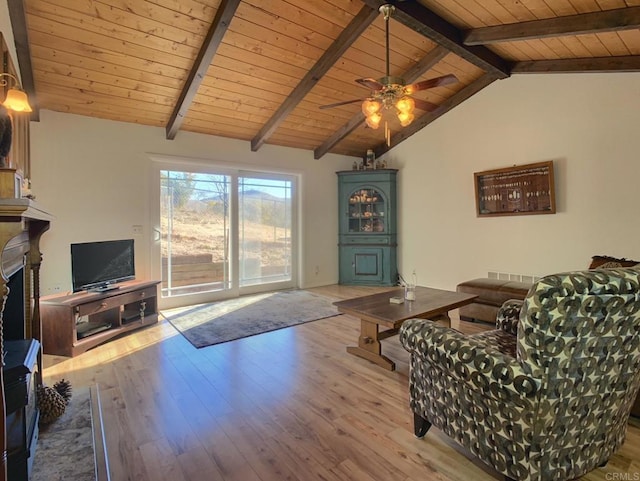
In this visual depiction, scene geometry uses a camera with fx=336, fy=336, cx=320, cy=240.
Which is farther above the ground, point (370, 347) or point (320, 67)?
point (320, 67)

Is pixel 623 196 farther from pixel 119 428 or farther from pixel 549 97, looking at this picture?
pixel 119 428

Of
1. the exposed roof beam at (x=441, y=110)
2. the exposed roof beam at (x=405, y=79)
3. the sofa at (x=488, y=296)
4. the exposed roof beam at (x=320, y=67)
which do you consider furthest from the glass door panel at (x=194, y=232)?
the sofa at (x=488, y=296)

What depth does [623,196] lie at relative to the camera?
3.68 m

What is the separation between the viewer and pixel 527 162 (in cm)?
445

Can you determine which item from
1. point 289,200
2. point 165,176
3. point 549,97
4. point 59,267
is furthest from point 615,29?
point 59,267

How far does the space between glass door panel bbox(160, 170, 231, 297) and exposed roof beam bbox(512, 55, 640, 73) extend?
4321 millimetres

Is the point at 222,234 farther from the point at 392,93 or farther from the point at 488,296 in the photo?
the point at 488,296

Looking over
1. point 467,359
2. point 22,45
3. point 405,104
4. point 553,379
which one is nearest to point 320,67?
point 405,104

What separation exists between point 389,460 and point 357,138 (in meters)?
5.26

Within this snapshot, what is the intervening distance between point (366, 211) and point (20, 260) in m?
5.42

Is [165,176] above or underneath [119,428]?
above

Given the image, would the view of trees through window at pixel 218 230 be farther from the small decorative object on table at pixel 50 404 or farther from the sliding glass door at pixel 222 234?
the small decorative object on table at pixel 50 404

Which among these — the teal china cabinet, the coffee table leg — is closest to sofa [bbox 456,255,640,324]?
the coffee table leg

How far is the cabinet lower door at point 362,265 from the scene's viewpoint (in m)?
6.19
